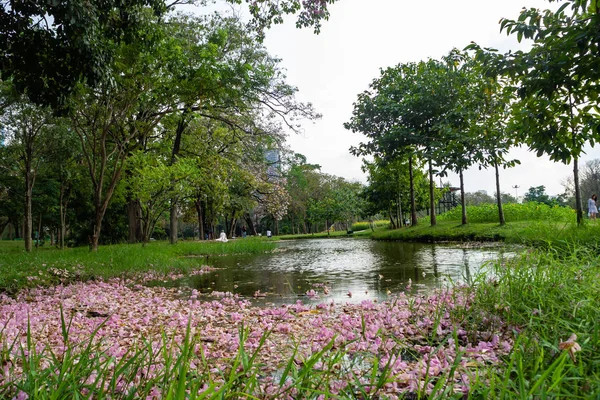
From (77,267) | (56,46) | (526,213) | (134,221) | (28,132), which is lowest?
(77,267)

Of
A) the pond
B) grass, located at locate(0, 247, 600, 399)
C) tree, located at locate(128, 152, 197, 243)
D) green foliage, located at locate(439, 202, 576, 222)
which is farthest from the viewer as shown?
green foliage, located at locate(439, 202, 576, 222)

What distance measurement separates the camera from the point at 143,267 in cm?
966

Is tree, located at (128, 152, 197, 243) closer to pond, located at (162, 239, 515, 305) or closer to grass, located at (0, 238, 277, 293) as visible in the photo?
grass, located at (0, 238, 277, 293)

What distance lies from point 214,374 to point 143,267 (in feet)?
25.4

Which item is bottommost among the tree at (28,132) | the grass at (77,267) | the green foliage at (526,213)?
the grass at (77,267)

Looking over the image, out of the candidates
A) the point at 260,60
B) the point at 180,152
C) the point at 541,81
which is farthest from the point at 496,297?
the point at 180,152

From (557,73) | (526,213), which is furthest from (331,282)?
(526,213)

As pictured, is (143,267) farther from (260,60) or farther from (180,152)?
(180,152)

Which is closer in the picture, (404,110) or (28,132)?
(28,132)

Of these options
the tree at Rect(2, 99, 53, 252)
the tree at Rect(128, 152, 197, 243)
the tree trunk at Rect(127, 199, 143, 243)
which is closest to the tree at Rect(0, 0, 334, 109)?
the tree at Rect(128, 152, 197, 243)

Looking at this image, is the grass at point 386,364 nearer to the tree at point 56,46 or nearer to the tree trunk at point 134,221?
the tree at point 56,46

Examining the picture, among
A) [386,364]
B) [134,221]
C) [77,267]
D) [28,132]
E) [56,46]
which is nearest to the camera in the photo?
[386,364]

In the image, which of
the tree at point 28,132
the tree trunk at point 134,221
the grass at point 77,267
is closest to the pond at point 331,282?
the grass at point 77,267

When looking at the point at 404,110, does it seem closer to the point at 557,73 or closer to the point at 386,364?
the point at 557,73
